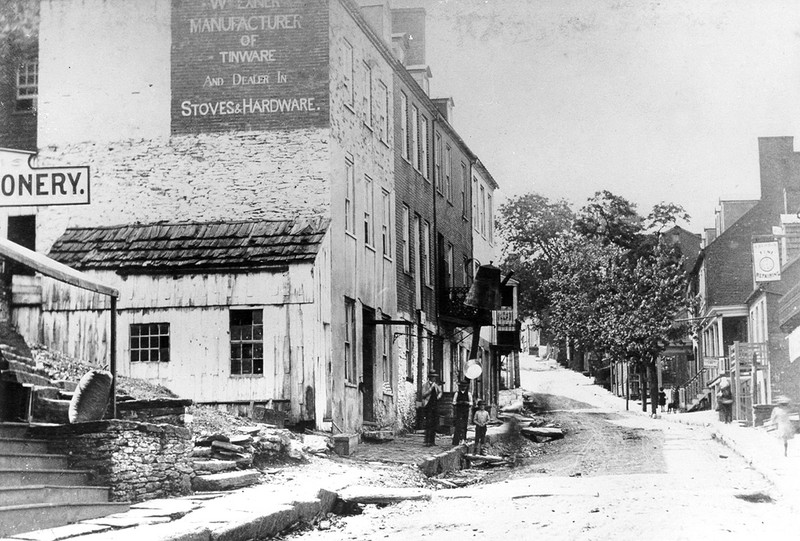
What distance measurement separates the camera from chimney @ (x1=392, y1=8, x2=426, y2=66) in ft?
105

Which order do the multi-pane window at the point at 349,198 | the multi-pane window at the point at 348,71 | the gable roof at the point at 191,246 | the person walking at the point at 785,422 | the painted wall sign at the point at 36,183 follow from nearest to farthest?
the painted wall sign at the point at 36,183, the person walking at the point at 785,422, the gable roof at the point at 191,246, the multi-pane window at the point at 348,71, the multi-pane window at the point at 349,198

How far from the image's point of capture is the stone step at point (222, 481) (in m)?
13.9

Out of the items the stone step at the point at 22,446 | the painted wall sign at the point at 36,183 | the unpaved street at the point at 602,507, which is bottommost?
the unpaved street at the point at 602,507

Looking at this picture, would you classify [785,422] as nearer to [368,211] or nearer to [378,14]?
[368,211]

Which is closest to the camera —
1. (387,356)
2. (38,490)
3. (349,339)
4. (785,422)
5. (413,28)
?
(38,490)

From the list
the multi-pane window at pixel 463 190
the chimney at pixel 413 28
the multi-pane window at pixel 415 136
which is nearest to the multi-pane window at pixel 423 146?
the multi-pane window at pixel 415 136

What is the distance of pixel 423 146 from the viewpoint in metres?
31.7

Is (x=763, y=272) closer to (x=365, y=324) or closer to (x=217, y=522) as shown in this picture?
(x=365, y=324)

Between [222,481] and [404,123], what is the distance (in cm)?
1668

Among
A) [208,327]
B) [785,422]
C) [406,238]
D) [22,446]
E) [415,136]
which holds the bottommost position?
[785,422]

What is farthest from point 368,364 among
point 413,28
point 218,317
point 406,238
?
point 413,28

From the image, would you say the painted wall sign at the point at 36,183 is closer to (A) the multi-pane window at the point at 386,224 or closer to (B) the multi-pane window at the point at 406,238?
(A) the multi-pane window at the point at 386,224

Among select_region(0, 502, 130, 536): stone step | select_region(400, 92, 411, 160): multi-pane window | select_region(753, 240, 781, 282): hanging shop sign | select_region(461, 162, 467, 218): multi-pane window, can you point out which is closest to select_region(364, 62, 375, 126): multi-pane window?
select_region(400, 92, 411, 160): multi-pane window

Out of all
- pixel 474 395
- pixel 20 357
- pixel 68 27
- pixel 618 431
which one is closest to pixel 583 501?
pixel 20 357
